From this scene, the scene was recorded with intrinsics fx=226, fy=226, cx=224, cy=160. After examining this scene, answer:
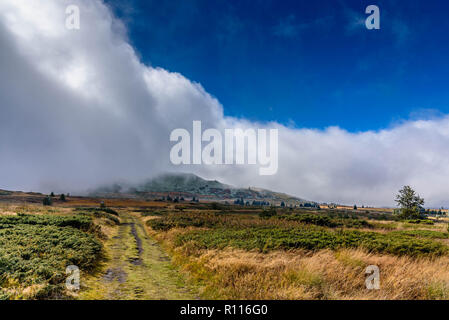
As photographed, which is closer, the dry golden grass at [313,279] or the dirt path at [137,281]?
the dry golden grass at [313,279]

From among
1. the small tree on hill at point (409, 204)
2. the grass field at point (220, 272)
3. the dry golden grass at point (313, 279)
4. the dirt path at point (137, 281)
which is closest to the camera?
the dry golden grass at point (313, 279)

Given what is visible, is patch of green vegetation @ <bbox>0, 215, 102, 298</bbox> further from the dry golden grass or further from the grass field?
the dry golden grass

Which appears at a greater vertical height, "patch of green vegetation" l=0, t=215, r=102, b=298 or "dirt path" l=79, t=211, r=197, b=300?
"patch of green vegetation" l=0, t=215, r=102, b=298

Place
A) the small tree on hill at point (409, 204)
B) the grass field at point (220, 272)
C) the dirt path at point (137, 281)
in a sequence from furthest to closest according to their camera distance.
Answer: the small tree on hill at point (409, 204) < the dirt path at point (137, 281) < the grass field at point (220, 272)

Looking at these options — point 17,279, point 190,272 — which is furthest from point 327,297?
point 17,279

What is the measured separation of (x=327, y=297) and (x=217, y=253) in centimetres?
646

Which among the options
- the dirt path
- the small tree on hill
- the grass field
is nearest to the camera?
the grass field

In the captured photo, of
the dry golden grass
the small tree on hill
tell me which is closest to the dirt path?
the dry golden grass

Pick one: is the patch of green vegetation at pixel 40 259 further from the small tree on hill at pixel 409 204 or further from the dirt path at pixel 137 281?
the small tree on hill at pixel 409 204

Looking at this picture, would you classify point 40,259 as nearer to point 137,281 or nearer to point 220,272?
point 137,281

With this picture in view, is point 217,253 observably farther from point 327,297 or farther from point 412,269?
point 412,269

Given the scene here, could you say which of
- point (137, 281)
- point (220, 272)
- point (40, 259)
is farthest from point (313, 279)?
point (40, 259)

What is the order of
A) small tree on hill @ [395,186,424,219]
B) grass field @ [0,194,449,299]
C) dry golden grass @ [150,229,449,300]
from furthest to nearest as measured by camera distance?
small tree on hill @ [395,186,424,219] < grass field @ [0,194,449,299] < dry golden grass @ [150,229,449,300]

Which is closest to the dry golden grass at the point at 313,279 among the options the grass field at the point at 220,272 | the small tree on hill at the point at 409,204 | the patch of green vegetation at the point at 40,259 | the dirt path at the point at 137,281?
the grass field at the point at 220,272
